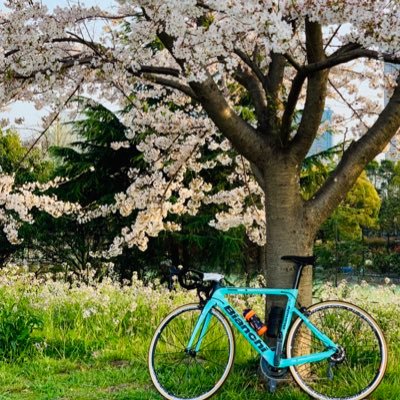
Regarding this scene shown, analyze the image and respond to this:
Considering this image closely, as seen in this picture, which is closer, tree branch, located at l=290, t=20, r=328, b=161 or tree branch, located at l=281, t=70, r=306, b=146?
tree branch, located at l=281, t=70, r=306, b=146

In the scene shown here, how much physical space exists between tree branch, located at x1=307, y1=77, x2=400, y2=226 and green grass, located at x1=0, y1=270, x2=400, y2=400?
122 centimetres

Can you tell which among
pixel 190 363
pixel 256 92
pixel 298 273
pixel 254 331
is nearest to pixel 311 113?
pixel 256 92

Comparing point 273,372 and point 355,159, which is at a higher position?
point 355,159

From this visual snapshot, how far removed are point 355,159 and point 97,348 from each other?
2.90 metres

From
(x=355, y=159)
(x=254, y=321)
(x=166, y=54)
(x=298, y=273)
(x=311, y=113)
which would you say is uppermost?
(x=166, y=54)

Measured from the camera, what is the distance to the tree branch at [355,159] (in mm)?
4332

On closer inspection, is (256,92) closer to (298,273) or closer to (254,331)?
(298,273)

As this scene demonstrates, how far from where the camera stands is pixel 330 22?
338cm

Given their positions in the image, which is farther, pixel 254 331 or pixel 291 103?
pixel 291 103

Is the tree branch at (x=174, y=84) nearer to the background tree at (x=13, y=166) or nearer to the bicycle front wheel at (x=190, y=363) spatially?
the bicycle front wheel at (x=190, y=363)

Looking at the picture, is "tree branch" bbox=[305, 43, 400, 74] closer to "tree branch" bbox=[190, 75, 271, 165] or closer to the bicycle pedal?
"tree branch" bbox=[190, 75, 271, 165]

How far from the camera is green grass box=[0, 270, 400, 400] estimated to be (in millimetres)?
4254

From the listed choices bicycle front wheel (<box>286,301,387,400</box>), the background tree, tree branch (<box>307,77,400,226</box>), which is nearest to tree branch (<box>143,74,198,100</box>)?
tree branch (<box>307,77,400,226</box>)

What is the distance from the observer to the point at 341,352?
381 centimetres
